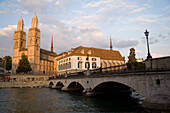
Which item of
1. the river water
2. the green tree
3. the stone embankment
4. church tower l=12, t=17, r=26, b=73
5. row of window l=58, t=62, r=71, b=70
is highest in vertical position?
church tower l=12, t=17, r=26, b=73

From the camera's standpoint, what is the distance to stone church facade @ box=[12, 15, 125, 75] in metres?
70.2

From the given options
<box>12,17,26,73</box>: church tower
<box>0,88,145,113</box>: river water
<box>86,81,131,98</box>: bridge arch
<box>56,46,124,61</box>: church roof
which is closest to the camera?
<box>0,88,145,113</box>: river water

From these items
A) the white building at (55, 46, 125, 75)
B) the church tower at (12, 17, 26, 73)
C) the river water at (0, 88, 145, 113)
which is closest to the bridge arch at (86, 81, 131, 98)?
the river water at (0, 88, 145, 113)

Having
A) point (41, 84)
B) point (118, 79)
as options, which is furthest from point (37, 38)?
point (118, 79)

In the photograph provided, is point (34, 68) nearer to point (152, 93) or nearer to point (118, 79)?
point (118, 79)

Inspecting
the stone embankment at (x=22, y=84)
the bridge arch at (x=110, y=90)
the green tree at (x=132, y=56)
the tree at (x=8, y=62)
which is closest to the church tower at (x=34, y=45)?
the tree at (x=8, y=62)

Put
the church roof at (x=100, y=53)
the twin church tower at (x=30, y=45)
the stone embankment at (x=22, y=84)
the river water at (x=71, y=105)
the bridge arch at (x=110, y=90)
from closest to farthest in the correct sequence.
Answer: the river water at (x=71, y=105)
the bridge arch at (x=110, y=90)
the stone embankment at (x=22, y=84)
the church roof at (x=100, y=53)
the twin church tower at (x=30, y=45)

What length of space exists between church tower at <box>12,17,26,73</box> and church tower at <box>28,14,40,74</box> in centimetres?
938

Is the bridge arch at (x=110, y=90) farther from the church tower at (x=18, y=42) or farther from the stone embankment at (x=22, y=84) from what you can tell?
the church tower at (x=18, y=42)

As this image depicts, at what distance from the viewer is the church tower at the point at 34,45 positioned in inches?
4082

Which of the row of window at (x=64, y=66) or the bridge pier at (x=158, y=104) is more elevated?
the row of window at (x=64, y=66)

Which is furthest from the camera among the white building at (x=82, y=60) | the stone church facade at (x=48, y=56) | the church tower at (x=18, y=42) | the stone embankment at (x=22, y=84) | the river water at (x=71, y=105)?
the church tower at (x=18, y=42)

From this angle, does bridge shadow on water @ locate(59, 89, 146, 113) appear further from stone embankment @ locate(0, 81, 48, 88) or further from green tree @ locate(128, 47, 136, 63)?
stone embankment @ locate(0, 81, 48, 88)

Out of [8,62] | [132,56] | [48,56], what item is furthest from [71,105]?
[48,56]
